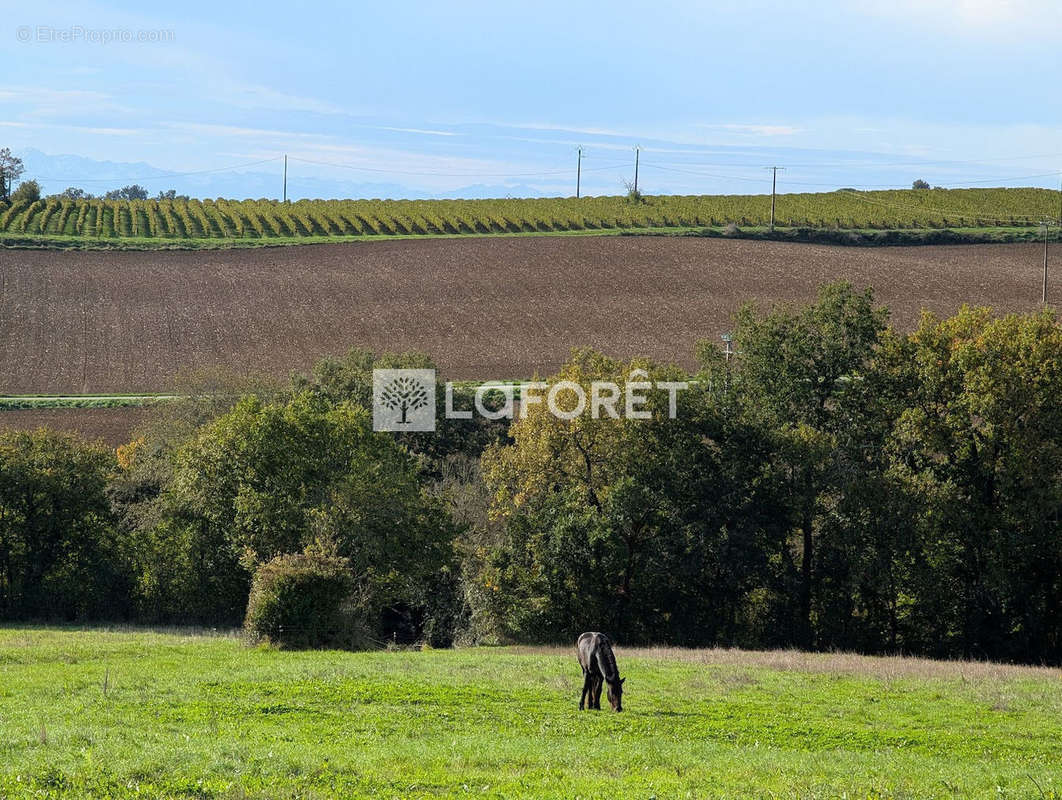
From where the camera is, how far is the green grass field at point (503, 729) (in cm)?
1375

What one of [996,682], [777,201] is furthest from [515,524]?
[777,201]

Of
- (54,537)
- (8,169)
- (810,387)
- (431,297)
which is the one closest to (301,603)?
(54,537)

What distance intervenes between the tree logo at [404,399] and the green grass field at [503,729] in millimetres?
31353

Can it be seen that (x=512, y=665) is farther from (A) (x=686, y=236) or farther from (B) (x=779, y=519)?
(A) (x=686, y=236)

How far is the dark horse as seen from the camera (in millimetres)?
19469

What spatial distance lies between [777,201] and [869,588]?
10250cm

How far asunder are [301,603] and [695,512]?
58.7 ft

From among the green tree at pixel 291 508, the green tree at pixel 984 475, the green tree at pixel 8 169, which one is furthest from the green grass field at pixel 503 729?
the green tree at pixel 8 169

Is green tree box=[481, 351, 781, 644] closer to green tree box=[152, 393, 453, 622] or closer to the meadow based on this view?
green tree box=[152, 393, 453, 622]

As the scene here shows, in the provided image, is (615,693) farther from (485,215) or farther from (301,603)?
(485,215)

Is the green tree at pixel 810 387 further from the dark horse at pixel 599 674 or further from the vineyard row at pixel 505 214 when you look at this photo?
the vineyard row at pixel 505 214

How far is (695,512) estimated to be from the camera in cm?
4178

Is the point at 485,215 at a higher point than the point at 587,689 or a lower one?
higher

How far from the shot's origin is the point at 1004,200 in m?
132
